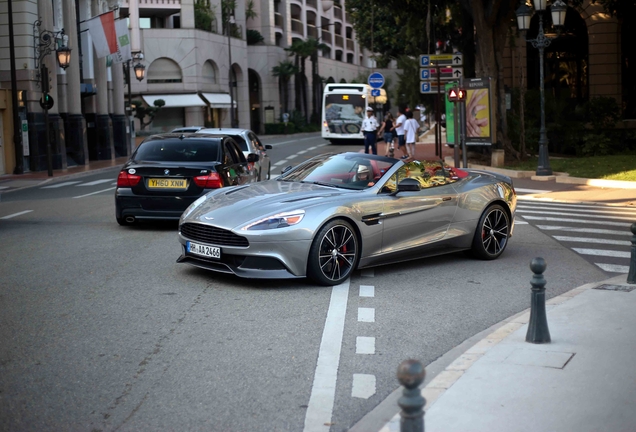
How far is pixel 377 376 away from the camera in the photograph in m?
6.03

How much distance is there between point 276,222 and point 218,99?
62.2 metres

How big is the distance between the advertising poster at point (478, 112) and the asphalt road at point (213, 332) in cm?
1664

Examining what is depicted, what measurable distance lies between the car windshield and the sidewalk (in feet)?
9.82

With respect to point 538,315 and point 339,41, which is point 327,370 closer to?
point 538,315

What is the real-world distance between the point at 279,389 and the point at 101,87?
40.8 meters

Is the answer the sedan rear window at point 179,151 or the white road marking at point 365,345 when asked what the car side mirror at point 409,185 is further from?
the sedan rear window at point 179,151

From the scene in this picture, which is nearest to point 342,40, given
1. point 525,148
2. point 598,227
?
point 525,148

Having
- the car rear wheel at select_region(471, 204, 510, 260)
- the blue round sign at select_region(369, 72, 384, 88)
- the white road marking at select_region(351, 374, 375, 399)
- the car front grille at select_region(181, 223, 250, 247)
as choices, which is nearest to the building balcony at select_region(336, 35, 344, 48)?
the blue round sign at select_region(369, 72, 384, 88)

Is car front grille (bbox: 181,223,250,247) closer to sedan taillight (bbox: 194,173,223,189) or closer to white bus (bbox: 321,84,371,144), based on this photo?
sedan taillight (bbox: 194,173,223,189)

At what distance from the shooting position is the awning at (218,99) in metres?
68.2

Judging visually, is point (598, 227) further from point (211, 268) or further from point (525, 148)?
point (525, 148)

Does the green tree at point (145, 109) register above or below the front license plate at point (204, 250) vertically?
above

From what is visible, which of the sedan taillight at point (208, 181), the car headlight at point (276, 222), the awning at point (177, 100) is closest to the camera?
the car headlight at point (276, 222)

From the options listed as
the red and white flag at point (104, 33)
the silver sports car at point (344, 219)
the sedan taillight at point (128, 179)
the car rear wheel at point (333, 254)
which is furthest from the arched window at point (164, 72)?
the car rear wheel at point (333, 254)
